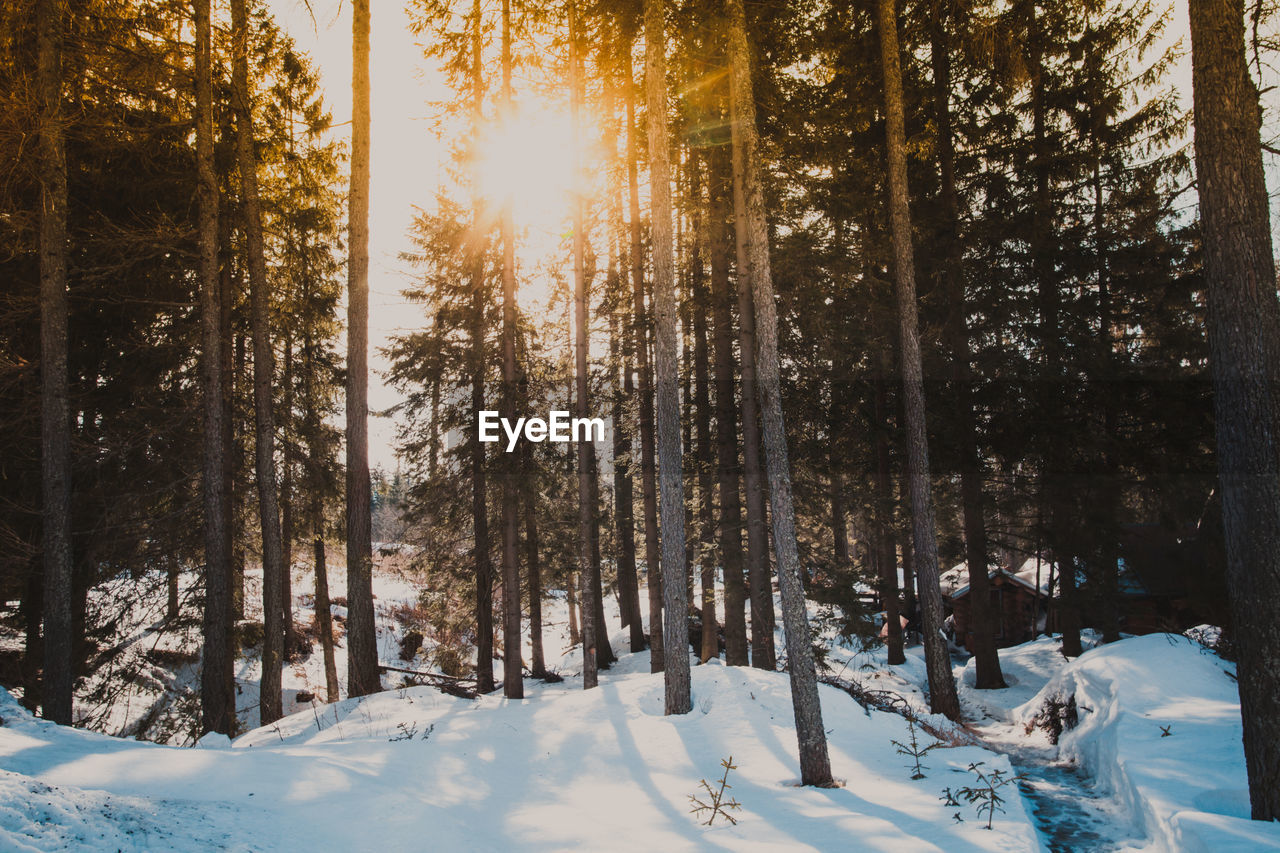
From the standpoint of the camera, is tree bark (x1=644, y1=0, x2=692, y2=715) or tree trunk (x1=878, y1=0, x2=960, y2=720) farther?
tree trunk (x1=878, y1=0, x2=960, y2=720)

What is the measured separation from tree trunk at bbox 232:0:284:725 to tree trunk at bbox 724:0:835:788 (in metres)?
8.21

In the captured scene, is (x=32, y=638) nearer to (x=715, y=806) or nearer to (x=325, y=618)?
(x=325, y=618)

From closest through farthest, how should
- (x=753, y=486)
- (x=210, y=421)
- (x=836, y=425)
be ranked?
(x=210, y=421), (x=753, y=486), (x=836, y=425)

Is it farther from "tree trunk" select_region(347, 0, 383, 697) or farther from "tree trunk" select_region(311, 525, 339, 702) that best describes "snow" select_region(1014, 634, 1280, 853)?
"tree trunk" select_region(311, 525, 339, 702)

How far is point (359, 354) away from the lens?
10.3 metres

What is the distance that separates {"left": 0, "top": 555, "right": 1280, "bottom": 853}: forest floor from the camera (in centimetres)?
407

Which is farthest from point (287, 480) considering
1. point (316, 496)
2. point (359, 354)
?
point (359, 354)

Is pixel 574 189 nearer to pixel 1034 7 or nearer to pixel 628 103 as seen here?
pixel 628 103

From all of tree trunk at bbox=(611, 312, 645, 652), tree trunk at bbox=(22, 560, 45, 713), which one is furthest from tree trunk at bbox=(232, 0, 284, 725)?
tree trunk at bbox=(611, 312, 645, 652)

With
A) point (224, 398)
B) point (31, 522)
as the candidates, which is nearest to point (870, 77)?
point (224, 398)

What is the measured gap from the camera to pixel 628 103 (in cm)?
1261

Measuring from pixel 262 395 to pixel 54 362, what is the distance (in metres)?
2.65

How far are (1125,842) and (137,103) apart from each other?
17.9 meters

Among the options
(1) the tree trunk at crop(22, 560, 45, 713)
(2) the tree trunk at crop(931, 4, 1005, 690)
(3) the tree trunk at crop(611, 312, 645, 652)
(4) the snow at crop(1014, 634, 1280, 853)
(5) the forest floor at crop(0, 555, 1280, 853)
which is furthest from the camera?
(3) the tree trunk at crop(611, 312, 645, 652)
